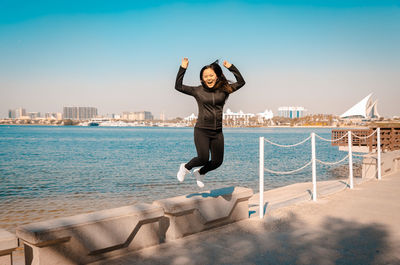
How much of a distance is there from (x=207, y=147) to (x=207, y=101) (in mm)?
607

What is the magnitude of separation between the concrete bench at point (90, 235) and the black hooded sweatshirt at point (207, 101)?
4.19ft

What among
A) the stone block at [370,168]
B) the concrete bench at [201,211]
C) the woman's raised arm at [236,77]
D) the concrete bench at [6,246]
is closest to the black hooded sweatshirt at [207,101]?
the woman's raised arm at [236,77]

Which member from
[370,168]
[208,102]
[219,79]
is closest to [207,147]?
[208,102]

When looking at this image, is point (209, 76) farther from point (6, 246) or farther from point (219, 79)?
point (6, 246)

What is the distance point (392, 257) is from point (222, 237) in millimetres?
2054

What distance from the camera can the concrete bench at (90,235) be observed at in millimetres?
3299

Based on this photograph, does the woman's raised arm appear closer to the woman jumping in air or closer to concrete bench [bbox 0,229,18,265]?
the woman jumping in air

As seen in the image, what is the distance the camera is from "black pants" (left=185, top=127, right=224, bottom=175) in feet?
15.1

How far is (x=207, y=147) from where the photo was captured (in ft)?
15.2

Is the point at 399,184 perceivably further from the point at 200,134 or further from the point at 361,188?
the point at 200,134

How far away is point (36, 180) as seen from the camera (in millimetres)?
20109

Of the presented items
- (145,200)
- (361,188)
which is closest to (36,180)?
(145,200)

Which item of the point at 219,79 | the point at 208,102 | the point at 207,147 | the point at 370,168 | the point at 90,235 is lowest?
the point at 370,168

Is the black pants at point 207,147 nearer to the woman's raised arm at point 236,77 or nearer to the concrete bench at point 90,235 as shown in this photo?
the woman's raised arm at point 236,77
